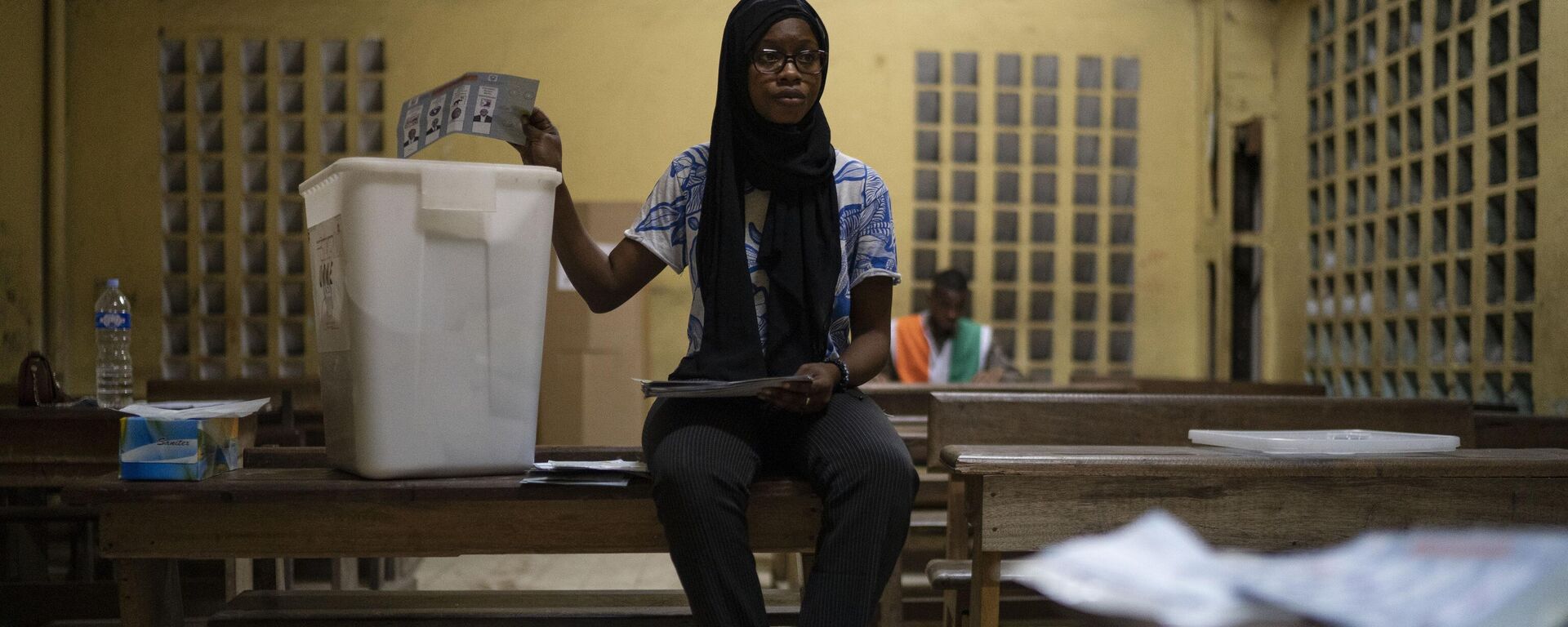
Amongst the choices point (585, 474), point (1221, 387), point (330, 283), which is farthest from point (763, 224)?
point (1221, 387)

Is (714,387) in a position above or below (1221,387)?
above

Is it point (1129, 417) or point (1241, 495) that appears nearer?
point (1241, 495)

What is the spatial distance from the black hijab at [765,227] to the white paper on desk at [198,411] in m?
0.69

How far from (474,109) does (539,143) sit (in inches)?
4.5

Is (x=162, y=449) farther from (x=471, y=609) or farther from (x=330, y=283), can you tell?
(x=471, y=609)

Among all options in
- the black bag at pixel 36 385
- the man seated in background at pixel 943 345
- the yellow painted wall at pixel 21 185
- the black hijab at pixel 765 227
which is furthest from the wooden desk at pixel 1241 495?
the yellow painted wall at pixel 21 185

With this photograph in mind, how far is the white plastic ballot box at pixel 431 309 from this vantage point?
1.52 metres

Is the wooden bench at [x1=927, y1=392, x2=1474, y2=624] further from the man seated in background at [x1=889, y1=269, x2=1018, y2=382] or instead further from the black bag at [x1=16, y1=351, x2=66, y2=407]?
the man seated in background at [x1=889, y1=269, x2=1018, y2=382]

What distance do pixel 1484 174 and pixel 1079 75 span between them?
202 cm

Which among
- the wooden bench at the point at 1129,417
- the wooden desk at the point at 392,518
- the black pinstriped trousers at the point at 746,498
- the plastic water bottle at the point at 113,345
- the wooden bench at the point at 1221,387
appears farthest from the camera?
the wooden bench at the point at 1221,387

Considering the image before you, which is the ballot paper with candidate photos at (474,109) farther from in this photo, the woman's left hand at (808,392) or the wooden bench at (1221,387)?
the wooden bench at (1221,387)

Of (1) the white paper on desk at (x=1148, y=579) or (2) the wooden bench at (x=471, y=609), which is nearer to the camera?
(1) the white paper on desk at (x=1148, y=579)

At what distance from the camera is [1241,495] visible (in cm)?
145

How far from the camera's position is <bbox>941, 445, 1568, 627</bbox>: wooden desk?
4.67ft
